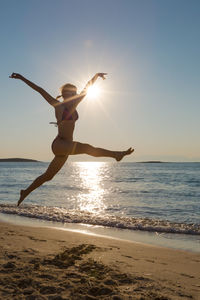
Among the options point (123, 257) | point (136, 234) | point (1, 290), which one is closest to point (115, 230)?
point (136, 234)

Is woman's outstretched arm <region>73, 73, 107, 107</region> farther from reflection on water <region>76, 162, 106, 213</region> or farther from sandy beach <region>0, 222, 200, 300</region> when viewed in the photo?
reflection on water <region>76, 162, 106, 213</region>

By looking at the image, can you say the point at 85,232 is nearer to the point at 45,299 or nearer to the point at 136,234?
the point at 136,234

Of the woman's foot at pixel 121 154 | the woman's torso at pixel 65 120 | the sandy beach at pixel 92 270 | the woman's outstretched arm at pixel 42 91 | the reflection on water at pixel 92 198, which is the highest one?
the woman's outstretched arm at pixel 42 91

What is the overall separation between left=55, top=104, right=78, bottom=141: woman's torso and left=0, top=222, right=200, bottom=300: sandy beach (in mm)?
2339

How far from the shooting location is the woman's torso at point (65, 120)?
5613 mm

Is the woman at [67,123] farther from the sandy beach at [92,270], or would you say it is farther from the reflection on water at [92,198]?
the reflection on water at [92,198]

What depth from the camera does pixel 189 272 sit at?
649 centimetres

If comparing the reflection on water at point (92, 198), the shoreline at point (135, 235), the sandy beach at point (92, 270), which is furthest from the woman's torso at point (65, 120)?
the reflection on water at point (92, 198)

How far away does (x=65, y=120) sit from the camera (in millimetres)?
5617

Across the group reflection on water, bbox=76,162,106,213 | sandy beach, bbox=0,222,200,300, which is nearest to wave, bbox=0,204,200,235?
reflection on water, bbox=76,162,106,213

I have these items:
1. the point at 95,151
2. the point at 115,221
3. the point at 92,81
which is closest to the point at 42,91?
the point at 92,81

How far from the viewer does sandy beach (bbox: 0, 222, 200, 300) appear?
4707 mm

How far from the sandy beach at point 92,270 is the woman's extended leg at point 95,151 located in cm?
203

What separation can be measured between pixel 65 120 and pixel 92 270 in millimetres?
2686
